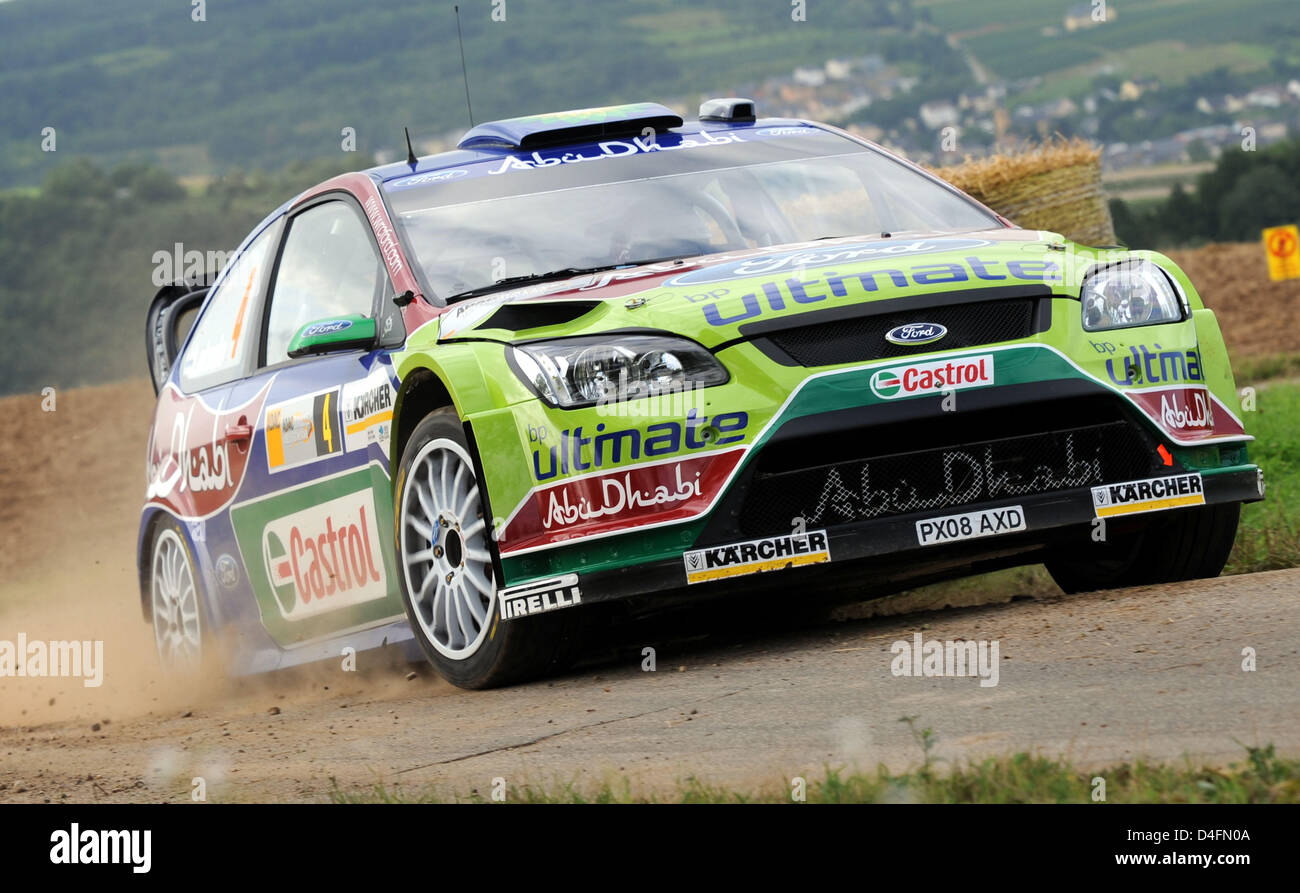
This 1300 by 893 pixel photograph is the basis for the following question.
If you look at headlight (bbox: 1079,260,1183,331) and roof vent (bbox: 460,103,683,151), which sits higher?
roof vent (bbox: 460,103,683,151)

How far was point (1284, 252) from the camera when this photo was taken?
17.2 meters

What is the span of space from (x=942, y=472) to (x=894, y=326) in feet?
1.44

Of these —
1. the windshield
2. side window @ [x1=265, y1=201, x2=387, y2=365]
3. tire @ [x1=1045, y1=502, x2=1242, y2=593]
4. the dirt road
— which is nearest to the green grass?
the dirt road

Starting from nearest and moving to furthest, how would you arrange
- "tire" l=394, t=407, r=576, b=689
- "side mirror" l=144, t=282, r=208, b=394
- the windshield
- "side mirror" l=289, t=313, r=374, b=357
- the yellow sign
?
"tire" l=394, t=407, r=576, b=689 < "side mirror" l=289, t=313, r=374, b=357 < the windshield < "side mirror" l=144, t=282, r=208, b=394 < the yellow sign

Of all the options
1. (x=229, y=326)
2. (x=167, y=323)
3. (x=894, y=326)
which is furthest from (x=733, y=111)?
(x=167, y=323)

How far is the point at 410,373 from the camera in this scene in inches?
241

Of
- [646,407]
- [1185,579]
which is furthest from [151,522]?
[1185,579]

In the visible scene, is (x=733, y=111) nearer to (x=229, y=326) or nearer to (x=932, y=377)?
(x=229, y=326)

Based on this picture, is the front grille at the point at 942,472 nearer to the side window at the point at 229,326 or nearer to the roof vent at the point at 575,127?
the roof vent at the point at 575,127

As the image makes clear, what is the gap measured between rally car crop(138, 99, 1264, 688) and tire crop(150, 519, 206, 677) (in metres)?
0.74

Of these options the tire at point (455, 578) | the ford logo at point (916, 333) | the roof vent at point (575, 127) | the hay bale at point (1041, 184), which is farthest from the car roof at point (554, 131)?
the hay bale at point (1041, 184)

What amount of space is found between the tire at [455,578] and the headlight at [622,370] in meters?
0.37

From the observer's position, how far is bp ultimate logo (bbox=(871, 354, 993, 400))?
5.52 m

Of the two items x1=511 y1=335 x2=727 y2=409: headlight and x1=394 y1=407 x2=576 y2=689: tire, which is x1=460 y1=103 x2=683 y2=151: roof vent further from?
x1=511 y1=335 x2=727 y2=409: headlight
